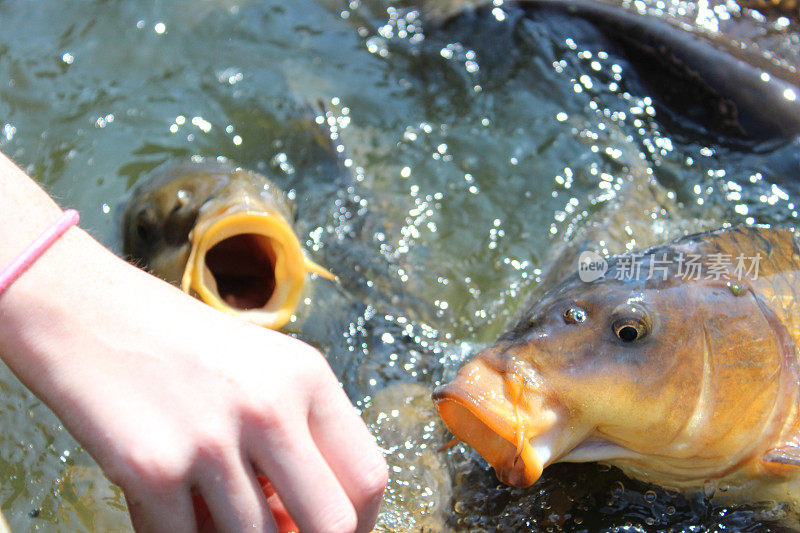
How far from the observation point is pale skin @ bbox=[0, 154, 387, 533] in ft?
3.33

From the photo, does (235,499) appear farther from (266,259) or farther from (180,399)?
(266,259)

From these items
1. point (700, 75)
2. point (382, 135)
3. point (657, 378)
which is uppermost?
point (657, 378)

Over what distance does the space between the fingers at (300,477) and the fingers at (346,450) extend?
44 millimetres

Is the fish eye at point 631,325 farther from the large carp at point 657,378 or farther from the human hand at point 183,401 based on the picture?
the human hand at point 183,401

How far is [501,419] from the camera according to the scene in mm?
1299

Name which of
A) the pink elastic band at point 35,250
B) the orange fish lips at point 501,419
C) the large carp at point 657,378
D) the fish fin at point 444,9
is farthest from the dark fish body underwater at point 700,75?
the pink elastic band at point 35,250

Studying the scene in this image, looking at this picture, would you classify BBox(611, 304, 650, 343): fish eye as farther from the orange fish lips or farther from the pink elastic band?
the pink elastic band

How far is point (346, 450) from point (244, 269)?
117cm

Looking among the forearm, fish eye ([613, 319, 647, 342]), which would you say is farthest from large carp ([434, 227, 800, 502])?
the forearm

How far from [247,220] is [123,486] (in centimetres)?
94

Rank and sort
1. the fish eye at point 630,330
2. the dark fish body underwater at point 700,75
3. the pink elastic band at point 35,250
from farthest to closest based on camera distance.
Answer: the dark fish body underwater at point 700,75 → the fish eye at point 630,330 → the pink elastic band at point 35,250

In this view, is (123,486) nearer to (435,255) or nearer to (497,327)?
(497,327)

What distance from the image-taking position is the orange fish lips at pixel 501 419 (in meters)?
1.31

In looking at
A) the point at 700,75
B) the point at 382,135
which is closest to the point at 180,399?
the point at 382,135
